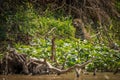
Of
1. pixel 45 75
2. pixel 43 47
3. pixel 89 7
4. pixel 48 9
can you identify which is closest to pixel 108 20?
pixel 89 7

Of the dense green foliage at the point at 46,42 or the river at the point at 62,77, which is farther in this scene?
the dense green foliage at the point at 46,42

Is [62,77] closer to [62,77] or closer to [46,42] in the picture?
[62,77]

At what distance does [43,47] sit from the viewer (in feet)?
29.0

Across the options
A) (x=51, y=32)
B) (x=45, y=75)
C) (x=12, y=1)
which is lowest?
(x=45, y=75)

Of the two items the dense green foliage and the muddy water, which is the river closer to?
the muddy water

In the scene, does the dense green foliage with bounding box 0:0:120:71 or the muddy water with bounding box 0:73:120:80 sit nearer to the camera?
the muddy water with bounding box 0:73:120:80

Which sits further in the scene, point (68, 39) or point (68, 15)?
point (68, 15)

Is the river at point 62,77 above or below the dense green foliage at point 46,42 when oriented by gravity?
below

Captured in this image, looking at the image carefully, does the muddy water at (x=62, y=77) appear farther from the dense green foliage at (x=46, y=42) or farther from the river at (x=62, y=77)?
the dense green foliage at (x=46, y=42)

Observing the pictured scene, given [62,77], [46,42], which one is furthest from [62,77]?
[46,42]

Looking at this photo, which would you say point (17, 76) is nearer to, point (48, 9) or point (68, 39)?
point (68, 39)

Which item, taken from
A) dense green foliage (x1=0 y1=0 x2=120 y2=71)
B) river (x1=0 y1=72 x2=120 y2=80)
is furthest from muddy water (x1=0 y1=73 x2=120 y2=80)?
dense green foliage (x1=0 y1=0 x2=120 y2=71)

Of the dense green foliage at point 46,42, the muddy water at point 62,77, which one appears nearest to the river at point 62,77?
the muddy water at point 62,77

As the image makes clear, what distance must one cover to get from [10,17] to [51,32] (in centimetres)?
152
